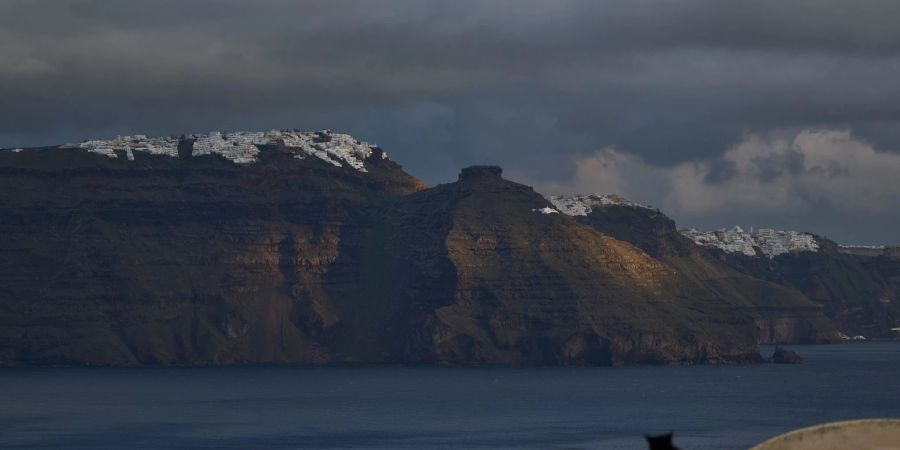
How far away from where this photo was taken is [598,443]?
582 ft

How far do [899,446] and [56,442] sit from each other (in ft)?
502

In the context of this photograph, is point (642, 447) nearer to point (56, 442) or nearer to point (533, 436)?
point (533, 436)

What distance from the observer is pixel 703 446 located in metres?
170

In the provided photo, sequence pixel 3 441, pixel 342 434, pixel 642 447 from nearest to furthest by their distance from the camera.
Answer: pixel 642 447 < pixel 3 441 < pixel 342 434

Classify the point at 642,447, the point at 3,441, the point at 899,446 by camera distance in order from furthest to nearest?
the point at 3,441
the point at 642,447
the point at 899,446

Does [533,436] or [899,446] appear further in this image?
[533,436]

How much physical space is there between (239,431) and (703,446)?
59.1m

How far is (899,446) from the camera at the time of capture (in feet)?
126

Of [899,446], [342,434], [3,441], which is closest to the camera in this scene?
[899,446]

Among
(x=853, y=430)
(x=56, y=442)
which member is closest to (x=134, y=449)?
(x=56, y=442)

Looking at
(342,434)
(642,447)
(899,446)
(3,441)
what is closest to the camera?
(899,446)

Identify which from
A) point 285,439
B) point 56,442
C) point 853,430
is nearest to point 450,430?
point 285,439

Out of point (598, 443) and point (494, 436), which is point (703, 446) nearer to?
point (598, 443)

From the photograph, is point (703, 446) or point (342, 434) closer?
point (703, 446)
